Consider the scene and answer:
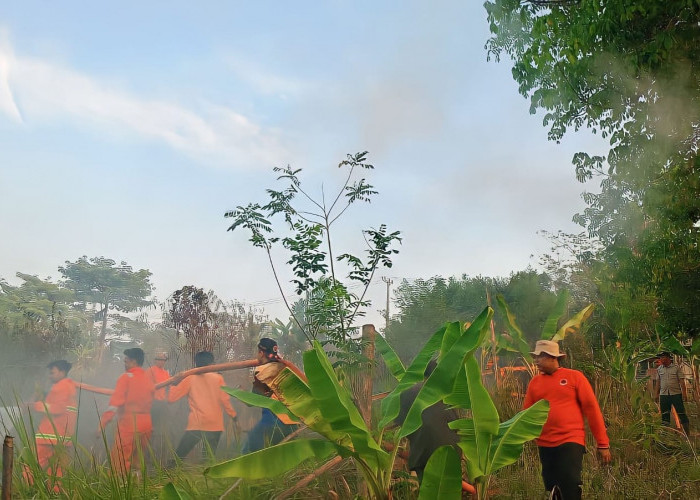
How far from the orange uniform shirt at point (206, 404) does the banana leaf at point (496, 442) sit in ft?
11.0

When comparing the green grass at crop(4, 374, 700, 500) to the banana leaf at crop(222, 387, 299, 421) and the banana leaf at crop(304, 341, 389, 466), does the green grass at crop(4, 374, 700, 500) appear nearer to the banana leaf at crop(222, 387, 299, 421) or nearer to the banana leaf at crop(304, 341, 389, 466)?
the banana leaf at crop(222, 387, 299, 421)

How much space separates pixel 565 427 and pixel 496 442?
1.43 m

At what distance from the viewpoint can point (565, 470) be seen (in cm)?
512

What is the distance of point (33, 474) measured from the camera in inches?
153

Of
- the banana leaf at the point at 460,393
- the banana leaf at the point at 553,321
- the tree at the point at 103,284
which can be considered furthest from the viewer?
the tree at the point at 103,284

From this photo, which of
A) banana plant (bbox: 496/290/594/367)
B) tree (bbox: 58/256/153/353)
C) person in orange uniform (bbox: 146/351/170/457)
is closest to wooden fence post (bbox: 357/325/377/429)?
person in orange uniform (bbox: 146/351/170/457)

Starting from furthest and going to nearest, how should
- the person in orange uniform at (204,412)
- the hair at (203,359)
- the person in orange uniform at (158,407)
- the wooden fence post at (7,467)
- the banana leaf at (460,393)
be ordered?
the person in orange uniform at (158,407), the hair at (203,359), the person in orange uniform at (204,412), the banana leaf at (460,393), the wooden fence post at (7,467)

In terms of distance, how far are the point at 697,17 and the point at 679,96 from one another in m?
0.85

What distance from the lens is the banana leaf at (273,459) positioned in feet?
11.9

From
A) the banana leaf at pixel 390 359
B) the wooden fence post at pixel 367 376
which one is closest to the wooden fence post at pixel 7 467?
the banana leaf at pixel 390 359

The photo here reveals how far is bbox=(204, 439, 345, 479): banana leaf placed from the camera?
3.63 metres

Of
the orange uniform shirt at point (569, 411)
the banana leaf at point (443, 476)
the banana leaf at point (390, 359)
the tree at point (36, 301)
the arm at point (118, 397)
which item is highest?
the tree at point (36, 301)

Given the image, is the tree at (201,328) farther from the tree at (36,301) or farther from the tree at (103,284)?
the tree at (103,284)

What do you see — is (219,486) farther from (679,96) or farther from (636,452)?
(679,96)
